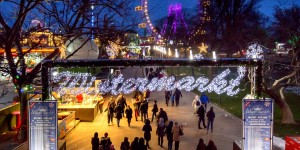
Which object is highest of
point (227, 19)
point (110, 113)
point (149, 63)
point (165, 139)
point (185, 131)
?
point (227, 19)

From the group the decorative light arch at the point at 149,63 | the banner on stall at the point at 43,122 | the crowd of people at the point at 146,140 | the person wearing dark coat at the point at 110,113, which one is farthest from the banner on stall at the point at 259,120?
the person wearing dark coat at the point at 110,113

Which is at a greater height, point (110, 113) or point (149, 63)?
point (149, 63)

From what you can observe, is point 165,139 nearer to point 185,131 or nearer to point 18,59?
point 185,131

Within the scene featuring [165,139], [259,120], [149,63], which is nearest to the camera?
[259,120]

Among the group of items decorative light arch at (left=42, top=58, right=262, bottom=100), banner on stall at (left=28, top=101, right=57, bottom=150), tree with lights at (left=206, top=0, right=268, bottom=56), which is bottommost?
banner on stall at (left=28, top=101, right=57, bottom=150)

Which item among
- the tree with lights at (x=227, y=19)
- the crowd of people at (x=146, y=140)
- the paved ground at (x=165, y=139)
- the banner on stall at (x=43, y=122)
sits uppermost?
the tree with lights at (x=227, y=19)

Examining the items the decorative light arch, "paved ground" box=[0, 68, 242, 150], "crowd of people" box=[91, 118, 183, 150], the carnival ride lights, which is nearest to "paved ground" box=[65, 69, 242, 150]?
"paved ground" box=[0, 68, 242, 150]

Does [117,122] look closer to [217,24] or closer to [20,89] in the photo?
[20,89]

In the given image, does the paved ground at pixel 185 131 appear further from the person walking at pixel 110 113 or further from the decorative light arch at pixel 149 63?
the decorative light arch at pixel 149 63

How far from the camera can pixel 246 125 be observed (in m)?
9.32

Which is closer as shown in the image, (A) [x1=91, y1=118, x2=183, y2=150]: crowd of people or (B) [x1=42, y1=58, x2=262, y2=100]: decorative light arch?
(B) [x1=42, y1=58, x2=262, y2=100]: decorative light arch

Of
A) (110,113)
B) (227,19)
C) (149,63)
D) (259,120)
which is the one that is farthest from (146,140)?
(227,19)

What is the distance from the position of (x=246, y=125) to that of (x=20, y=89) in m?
8.04

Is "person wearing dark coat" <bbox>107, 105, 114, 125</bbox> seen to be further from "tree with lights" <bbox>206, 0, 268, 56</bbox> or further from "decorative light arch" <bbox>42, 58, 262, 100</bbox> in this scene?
"tree with lights" <bbox>206, 0, 268, 56</bbox>
